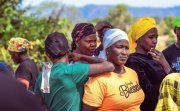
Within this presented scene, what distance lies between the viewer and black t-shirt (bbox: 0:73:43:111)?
1.48m

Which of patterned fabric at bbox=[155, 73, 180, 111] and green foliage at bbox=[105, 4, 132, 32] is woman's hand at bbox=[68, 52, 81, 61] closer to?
patterned fabric at bbox=[155, 73, 180, 111]

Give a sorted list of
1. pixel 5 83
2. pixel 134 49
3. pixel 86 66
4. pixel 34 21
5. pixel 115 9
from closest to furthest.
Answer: pixel 5 83
pixel 86 66
pixel 134 49
pixel 34 21
pixel 115 9

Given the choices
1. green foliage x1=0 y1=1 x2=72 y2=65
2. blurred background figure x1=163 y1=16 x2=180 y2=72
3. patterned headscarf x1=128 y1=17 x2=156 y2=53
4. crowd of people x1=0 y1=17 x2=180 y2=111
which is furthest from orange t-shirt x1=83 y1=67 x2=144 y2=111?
green foliage x1=0 y1=1 x2=72 y2=65

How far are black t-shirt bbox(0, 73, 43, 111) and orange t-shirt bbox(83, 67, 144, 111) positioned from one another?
1888 millimetres

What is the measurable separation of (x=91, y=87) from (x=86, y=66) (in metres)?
0.16

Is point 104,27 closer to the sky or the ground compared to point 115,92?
closer to the sky

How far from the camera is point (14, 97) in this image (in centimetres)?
148

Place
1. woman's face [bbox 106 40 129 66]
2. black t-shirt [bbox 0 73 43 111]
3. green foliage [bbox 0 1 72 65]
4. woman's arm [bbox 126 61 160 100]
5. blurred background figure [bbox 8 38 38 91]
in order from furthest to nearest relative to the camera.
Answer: green foliage [bbox 0 1 72 65] → blurred background figure [bbox 8 38 38 91] → woman's arm [bbox 126 61 160 100] → woman's face [bbox 106 40 129 66] → black t-shirt [bbox 0 73 43 111]

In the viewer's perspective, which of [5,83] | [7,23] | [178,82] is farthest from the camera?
[7,23]

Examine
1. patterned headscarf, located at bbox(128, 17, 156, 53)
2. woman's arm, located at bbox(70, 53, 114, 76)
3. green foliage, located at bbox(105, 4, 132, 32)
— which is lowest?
green foliage, located at bbox(105, 4, 132, 32)

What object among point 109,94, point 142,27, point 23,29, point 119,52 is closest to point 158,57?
point 142,27

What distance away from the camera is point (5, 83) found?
59.2 inches

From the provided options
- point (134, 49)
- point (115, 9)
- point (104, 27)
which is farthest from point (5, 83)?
point (115, 9)

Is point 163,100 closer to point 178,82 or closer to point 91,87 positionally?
point 178,82
